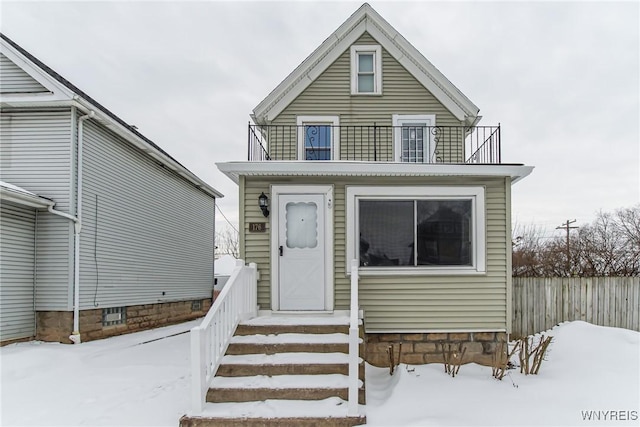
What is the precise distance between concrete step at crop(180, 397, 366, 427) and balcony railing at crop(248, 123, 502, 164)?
5.29 meters

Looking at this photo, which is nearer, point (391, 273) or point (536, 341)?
point (391, 273)

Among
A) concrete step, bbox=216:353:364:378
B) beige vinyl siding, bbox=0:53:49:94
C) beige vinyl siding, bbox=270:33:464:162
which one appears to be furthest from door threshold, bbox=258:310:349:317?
beige vinyl siding, bbox=0:53:49:94

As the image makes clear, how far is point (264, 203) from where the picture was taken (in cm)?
670

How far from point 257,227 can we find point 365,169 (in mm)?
2045

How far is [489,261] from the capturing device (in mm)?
6766

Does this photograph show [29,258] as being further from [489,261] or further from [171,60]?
[489,261]

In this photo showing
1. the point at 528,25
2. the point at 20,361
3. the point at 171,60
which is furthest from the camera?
the point at 171,60

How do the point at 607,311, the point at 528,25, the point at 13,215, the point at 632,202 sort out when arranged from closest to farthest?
the point at 13,215
the point at 607,311
the point at 528,25
the point at 632,202

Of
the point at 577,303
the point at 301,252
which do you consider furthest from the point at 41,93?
the point at 577,303

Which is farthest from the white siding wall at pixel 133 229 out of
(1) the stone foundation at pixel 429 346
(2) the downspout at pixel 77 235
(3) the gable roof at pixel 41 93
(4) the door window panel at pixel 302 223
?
(1) the stone foundation at pixel 429 346

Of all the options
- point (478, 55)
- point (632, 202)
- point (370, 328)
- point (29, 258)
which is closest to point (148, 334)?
point (29, 258)

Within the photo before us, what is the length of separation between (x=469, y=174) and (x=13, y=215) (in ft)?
27.8

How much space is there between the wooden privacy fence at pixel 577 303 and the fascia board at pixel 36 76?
34.9 feet

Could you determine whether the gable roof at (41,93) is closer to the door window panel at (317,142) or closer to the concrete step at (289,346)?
the door window panel at (317,142)
